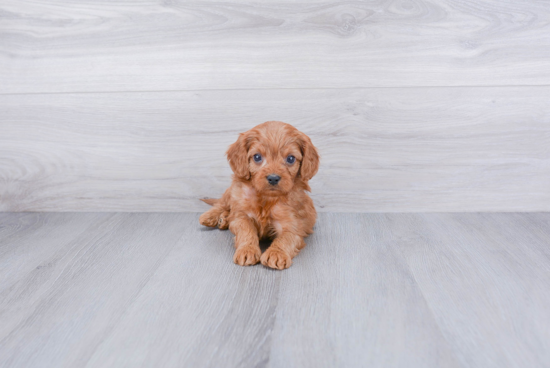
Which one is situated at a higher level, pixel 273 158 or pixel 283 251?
pixel 273 158

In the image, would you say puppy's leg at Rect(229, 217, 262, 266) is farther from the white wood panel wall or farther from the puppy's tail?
the white wood panel wall

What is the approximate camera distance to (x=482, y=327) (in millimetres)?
962

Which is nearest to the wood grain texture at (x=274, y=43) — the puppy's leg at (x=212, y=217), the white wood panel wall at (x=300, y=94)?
the white wood panel wall at (x=300, y=94)

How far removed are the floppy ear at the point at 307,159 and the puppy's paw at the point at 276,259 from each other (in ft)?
0.99

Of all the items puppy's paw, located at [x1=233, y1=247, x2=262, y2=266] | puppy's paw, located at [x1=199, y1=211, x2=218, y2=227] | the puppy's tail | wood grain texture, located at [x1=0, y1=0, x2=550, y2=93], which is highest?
wood grain texture, located at [x1=0, y1=0, x2=550, y2=93]

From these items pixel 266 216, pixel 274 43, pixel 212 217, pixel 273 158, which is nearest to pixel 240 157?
pixel 273 158

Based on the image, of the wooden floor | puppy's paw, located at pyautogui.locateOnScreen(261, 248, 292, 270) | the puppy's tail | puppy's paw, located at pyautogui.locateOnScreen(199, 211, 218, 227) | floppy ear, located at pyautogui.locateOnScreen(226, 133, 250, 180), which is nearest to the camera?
the wooden floor

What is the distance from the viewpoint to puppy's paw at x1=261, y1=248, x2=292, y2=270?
4.16 feet

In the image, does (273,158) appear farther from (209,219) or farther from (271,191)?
(209,219)

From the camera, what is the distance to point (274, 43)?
5.60ft

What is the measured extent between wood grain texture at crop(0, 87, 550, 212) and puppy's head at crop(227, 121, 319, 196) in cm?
35

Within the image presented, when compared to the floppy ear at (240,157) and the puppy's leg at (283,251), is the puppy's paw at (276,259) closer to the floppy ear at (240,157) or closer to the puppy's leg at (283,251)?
the puppy's leg at (283,251)

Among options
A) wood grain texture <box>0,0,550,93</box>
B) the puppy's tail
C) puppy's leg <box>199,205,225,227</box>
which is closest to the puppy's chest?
puppy's leg <box>199,205,225,227</box>

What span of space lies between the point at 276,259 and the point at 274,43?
93 cm
